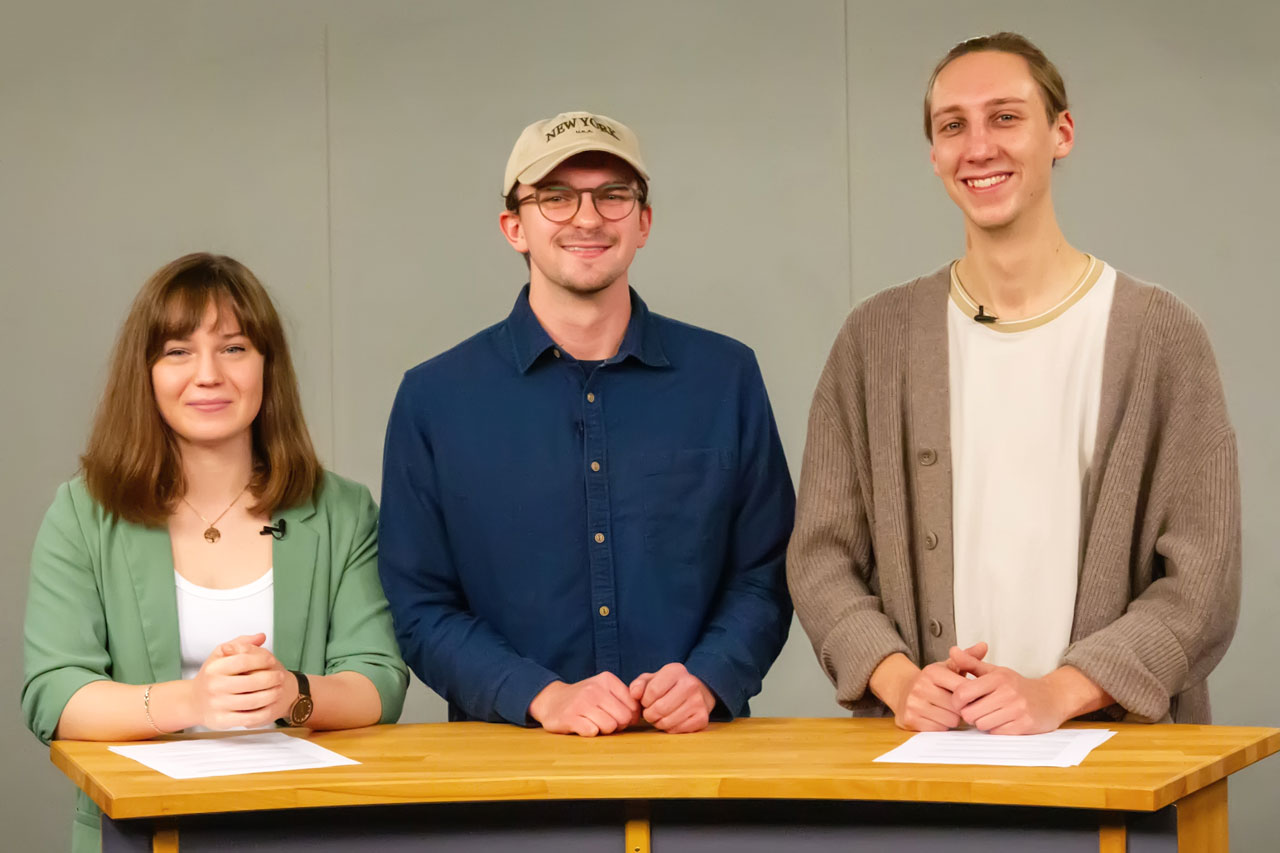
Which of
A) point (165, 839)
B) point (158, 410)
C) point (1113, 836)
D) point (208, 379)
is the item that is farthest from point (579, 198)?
point (1113, 836)

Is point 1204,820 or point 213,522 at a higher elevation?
point 213,522

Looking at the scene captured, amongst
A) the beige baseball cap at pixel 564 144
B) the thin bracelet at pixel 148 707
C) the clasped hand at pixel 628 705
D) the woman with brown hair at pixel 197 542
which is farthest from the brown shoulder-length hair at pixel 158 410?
the clasped hand at pixel 628 705

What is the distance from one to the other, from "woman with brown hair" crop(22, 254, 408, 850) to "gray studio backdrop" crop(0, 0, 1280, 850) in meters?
2.33

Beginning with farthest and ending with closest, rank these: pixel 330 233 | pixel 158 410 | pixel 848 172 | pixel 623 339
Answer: pixel 330 233, pixel 848 172, pixel 623 339, pixel 158 410

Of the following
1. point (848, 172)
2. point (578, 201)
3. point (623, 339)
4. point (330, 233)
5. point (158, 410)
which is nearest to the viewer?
point (158, 410)

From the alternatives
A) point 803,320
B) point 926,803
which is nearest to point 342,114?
point 803,320

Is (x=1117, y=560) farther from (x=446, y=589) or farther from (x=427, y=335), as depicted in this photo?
(x=427, y=335)

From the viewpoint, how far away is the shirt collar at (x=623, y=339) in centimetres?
290

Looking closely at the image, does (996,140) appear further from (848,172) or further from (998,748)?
(848,172)

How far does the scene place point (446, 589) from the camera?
9.40 feet

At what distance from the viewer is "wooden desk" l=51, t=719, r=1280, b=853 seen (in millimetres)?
2047

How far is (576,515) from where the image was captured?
285 centimetres

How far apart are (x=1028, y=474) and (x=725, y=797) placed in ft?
2.79

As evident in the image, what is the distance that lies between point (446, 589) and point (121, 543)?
1.90ft
